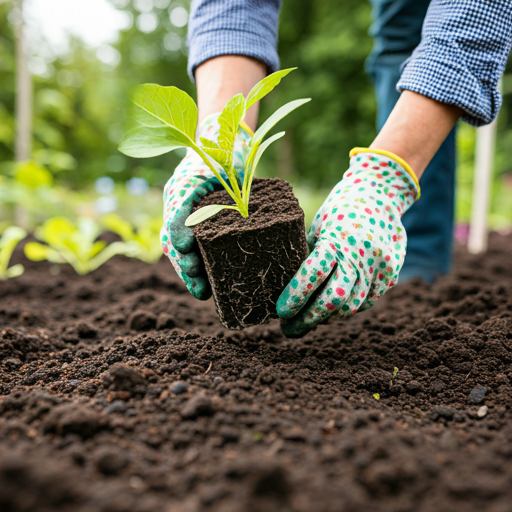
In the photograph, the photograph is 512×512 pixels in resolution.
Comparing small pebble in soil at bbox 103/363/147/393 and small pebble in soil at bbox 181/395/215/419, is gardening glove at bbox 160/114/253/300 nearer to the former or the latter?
small pebble in soil at bbox 103/363/147/393

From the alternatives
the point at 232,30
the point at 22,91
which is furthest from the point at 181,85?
the point at 232,30

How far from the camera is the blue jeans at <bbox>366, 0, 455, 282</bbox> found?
2320mm

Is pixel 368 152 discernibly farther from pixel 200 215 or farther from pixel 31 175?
pixel 31 175

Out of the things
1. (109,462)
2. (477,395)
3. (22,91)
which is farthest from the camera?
(22,91)

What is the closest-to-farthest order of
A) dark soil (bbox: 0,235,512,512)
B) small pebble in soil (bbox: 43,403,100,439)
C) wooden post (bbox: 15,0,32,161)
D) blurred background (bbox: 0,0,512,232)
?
1. dark soil (bbox: 0,235,512,512)
2. small pebble in soil (bbox: 43,403,100,439)
3. wooden post (bbox: 15,0,32,161)
4. blurred background (bbox: 0,0,512,232)

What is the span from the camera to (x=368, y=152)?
4.65ft

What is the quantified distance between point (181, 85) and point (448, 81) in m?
14.3

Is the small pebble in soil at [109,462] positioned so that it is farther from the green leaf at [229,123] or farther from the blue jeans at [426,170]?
the blue jeans at [426,170]

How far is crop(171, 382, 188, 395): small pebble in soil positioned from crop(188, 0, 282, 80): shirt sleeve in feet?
3.75

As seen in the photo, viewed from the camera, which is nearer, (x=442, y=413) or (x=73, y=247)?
(x=442, y=413)

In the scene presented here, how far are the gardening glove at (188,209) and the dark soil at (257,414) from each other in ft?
0.65

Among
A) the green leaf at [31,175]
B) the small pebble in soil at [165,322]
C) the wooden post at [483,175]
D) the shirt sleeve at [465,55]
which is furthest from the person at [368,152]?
the green leaf at [31,175]

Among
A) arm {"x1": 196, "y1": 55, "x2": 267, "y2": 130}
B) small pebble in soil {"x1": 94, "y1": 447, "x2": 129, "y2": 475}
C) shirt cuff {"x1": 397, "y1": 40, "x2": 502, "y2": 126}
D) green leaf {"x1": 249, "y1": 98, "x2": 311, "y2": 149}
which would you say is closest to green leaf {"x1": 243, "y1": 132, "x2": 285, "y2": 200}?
green leaf {"x1": 249, "y1": 98, "x2": 311, "y2": 149}

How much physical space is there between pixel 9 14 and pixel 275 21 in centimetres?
789
